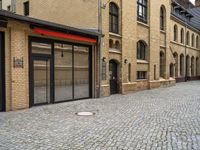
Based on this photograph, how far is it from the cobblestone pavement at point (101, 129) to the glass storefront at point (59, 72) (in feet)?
4.45

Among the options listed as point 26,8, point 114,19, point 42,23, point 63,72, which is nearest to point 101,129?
point 42,23

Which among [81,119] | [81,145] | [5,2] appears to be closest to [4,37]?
[81,119]

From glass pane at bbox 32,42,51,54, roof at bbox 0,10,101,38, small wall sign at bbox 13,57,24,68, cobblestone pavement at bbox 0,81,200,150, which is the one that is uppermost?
roof at bbox 0,10,101,38

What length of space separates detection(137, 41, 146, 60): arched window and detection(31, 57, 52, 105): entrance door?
10.3 metres

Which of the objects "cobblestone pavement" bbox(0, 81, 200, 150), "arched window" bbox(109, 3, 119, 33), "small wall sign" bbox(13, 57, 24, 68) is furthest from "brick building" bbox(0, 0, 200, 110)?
"cobblestone pavement" bbox(0, 81, 200, 150)

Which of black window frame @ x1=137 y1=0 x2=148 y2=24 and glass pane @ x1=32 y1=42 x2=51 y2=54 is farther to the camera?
black window frame @ x1=137 y1=0 x2=148 y2=24

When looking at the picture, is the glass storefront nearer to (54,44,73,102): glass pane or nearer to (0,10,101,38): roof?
(54,44,73,102): glass pane

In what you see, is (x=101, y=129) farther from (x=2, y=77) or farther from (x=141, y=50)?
(x=141, y=50)

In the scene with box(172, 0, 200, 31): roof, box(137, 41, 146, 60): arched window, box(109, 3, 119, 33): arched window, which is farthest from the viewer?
box(172, 0, 200, 31): roof

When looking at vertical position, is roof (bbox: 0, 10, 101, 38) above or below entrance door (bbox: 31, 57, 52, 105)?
above

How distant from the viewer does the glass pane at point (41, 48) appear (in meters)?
12.4

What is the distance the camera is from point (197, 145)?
660 centimetres

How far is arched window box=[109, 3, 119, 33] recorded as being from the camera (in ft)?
57.9

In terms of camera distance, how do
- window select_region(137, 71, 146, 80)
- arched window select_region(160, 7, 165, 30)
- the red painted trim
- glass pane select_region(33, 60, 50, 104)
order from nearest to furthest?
the red painted trim
glass pane select_region(33, 60, 50, 104)
window select_region(137, 71, 146, 80)
arched window select_region(160, 7, 165, 30)
